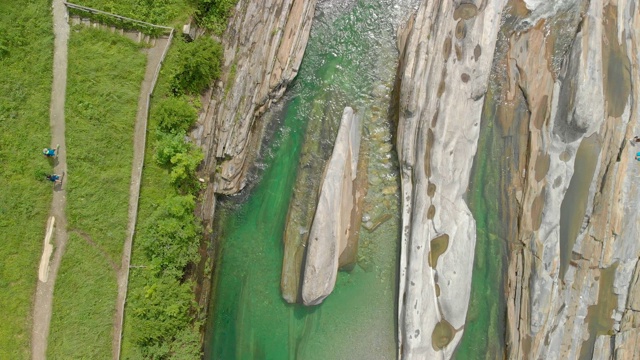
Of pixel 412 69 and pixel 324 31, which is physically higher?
pixel 324 31

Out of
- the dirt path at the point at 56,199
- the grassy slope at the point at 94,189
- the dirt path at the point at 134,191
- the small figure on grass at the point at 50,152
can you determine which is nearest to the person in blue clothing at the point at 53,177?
the dirt path at the point at 56,199

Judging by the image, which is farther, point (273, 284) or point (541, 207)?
point (273, 284)

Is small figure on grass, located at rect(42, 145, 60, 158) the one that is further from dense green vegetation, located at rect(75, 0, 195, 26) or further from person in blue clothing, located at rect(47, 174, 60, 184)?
dense green vegetation, located at rect(75, 0, 195, 26)

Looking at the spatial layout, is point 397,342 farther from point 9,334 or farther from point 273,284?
point 9,334

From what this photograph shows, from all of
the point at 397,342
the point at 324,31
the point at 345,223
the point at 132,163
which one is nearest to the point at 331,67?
the point at 324,31

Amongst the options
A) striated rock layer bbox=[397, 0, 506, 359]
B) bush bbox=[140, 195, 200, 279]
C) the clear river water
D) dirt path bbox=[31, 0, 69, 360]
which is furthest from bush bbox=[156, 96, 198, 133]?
striated rock layer bbox=[397, 0, 506, 359]


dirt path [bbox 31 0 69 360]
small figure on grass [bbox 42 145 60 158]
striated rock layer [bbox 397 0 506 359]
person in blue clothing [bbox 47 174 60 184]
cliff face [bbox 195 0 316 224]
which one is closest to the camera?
small figure on grass [bbox 42 145 60 158]
